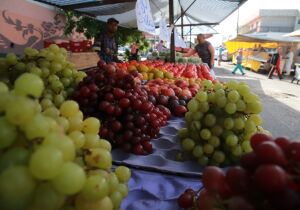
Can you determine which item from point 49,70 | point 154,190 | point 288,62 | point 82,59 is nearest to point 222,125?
point 154,190

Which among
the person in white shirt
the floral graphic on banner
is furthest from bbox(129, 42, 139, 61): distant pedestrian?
the person in white shirt

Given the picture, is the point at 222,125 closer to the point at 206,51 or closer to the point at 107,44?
the point at 107,44

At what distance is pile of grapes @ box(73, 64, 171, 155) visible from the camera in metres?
1.45

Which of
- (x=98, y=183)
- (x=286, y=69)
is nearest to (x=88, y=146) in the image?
(x=98, y=183)

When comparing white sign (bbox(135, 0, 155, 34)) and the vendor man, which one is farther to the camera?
the vendor man

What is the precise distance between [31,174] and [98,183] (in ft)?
0.49

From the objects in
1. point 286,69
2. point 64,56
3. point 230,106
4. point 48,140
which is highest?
point 64,56

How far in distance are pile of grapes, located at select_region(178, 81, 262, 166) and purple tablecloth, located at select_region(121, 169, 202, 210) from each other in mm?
197

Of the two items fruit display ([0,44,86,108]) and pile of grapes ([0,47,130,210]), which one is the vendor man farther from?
pile of grapes ([0,47,130,210])

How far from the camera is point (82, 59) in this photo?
3186 mm

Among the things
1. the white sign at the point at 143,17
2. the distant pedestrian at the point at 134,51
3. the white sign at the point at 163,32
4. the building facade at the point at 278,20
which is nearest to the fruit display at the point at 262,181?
the white sign at the point at 143,17

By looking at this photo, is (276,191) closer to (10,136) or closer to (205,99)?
(10,136)

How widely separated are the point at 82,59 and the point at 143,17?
89 centimetres

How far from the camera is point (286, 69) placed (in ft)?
48.5
